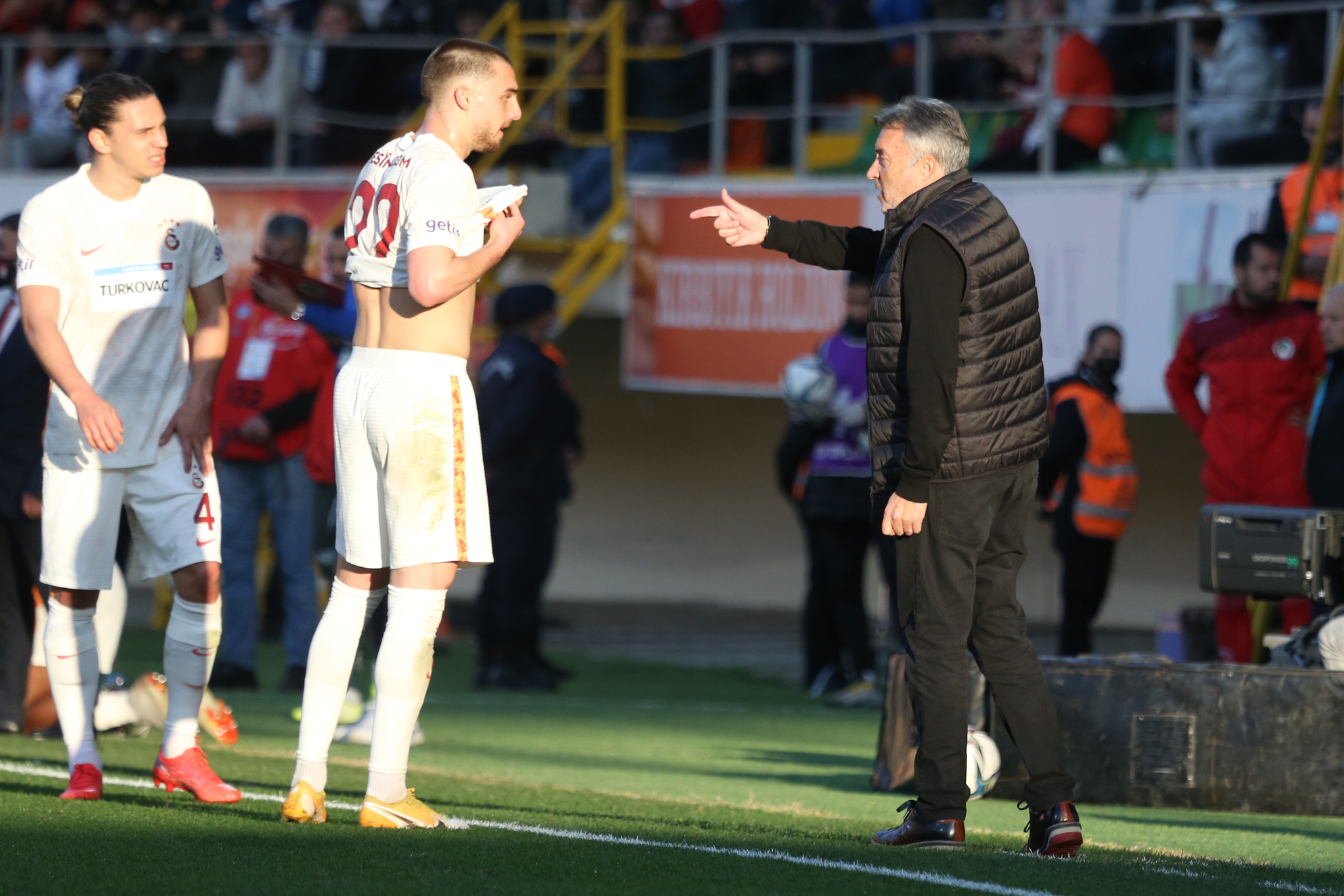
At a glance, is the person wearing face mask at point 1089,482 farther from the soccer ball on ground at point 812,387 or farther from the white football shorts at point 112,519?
the white football shorts at point 112,519

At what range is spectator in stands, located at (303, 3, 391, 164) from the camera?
45.3ft

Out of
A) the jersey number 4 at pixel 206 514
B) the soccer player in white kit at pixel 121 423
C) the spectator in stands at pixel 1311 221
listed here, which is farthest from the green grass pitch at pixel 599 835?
the spectator in stands at pixel 1311 221

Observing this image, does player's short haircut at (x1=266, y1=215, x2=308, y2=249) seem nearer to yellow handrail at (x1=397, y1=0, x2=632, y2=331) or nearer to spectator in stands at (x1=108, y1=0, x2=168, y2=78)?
yellow handrail at (x1=397, y1=0, x2=632, y2=331)

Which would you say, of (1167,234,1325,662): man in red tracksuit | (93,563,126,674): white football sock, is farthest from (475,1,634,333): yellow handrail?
(93,563,126,674): white football sock

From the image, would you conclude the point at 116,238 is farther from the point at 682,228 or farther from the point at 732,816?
the point at 682,228

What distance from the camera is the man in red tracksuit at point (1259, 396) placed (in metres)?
7.85

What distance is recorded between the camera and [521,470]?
30.7ft

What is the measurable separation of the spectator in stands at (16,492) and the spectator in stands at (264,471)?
1.82 m

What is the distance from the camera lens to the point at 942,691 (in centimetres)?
427

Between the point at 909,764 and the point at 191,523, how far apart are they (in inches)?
93.2

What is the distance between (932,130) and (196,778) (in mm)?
2547

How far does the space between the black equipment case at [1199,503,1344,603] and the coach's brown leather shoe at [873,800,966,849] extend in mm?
2358

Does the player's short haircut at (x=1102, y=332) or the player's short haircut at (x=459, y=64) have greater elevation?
the player's short haircut at (x=459, y=64)

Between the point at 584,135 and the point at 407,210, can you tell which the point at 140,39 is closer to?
the point at 584,135
